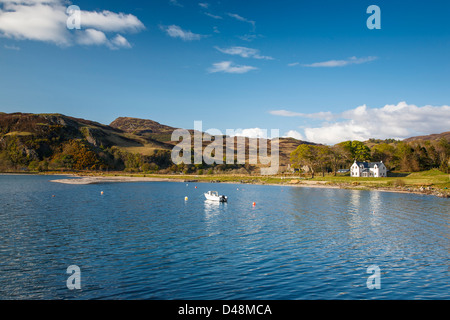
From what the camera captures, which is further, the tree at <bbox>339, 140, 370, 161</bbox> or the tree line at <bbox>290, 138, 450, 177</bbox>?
the tree at <bbox>339, 140, 370, 161</bbox>

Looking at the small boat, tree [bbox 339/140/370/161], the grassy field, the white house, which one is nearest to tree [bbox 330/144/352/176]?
tree [bbox 339/140/370/161]

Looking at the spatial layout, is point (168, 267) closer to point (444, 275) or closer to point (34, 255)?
point (34, 255)

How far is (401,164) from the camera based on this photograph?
5586 inches

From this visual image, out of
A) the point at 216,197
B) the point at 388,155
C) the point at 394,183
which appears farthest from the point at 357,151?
the point at 216,197

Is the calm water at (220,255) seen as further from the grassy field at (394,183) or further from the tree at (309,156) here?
the tree at (309,156)

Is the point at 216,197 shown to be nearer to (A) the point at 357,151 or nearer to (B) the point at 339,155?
(B) the point at 339,155

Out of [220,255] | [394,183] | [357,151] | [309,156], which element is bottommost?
[220,255]

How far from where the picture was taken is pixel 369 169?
136875 mm

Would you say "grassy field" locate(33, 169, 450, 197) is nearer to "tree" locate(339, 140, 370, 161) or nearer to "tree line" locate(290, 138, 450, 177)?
"tree line" locate(290, 138, 450, 177)

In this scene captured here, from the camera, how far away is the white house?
440ft

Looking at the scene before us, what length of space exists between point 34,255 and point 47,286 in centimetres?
782

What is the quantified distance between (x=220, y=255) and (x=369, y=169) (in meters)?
126

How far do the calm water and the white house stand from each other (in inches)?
3599
